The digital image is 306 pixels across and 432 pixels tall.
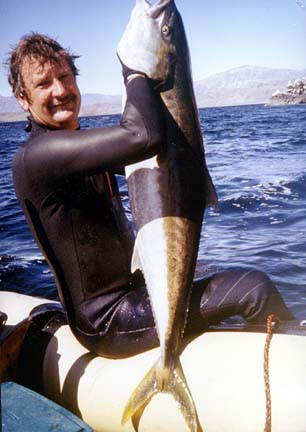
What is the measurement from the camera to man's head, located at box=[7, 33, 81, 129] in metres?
2.67

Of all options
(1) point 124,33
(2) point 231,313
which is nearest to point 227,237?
(2) point 231,313

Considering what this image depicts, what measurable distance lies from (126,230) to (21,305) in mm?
1693

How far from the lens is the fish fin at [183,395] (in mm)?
2340

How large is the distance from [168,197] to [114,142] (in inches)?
22.0

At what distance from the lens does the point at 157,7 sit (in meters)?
2.38

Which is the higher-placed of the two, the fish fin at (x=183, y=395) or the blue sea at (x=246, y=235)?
the fish fin at (x=183, y=395)

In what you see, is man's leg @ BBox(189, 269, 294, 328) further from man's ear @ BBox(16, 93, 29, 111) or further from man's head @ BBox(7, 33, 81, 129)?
man's ear @ BBox(16, 93, 29, 111)

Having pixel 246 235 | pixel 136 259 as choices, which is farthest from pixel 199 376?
pixel 246 235

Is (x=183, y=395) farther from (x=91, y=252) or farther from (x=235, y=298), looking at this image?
(x=91, y=252)

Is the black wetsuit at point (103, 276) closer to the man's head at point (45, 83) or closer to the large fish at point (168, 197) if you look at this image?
the man's head at point (45, 83)

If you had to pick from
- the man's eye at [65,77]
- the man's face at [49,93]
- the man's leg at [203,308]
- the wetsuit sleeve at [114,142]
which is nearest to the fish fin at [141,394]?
the man's leg at [203,308]

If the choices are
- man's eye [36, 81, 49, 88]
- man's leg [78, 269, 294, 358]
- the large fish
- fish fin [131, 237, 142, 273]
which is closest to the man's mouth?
man's eye [36, 81, 49, 88]

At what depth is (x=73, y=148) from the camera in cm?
207

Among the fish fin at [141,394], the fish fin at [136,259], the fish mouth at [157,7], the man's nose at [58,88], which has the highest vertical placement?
the fish mouth at [157,7]
